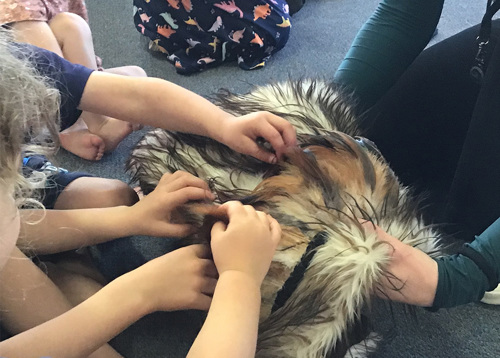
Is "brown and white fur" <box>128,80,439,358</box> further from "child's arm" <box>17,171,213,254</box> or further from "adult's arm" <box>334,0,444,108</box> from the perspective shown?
"adult's arm" <box>334,0,444,108</box>

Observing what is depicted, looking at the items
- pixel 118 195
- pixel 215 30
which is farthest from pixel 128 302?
pixel 215 30

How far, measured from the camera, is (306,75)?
114cm

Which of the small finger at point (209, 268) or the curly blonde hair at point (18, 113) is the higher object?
the curly blonde hair at point (18, 113)

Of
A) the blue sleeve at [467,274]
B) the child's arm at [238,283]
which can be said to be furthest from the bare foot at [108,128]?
the blue sleeve at [467,274]

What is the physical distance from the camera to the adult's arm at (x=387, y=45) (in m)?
0.83

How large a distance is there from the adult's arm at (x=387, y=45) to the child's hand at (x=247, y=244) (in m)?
0.39

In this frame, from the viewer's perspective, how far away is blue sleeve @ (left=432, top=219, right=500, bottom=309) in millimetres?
589

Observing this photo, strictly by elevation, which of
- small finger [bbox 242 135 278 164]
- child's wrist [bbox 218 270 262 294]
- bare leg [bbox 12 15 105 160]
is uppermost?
small finger [bbox 242 135 278 164]

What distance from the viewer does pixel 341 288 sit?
53 centimetres

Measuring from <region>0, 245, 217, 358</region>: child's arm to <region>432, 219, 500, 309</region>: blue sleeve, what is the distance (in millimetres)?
280

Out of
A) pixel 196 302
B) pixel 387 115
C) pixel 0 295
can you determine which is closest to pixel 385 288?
pixel 196 302

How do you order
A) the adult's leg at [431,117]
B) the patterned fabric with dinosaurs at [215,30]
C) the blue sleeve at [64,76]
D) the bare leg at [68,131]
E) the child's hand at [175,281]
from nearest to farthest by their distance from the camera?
the child's hand at [175,281], the blue sleeve at [64,76], the adult's leg at [431,117], the bare leg at [68,131], the patterned fabric with dinosaurs at [215,30]

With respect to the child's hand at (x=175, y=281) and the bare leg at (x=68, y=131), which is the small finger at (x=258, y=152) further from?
the bare leg at (x=68, y=131)

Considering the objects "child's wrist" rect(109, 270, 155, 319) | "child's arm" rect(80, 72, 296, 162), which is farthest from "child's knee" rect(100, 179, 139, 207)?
"child's wrist" rect(109, 270, 155, 319)
